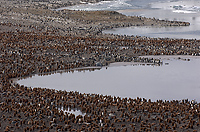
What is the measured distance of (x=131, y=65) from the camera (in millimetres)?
30219

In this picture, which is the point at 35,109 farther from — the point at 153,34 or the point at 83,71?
the point at 153,34

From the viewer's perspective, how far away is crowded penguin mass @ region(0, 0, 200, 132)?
59.1 feet

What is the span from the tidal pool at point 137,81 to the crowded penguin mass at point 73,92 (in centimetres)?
116

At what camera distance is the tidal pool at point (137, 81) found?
2262cm

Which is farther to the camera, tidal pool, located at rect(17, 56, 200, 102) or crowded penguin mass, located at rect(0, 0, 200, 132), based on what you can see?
tidal pool, located at rect(17, 56, 200, 102)

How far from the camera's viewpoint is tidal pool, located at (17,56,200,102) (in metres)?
22.6

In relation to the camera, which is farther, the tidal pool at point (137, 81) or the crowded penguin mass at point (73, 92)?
the tidal pool at point (137, 81)

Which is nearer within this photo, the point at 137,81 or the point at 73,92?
the point at 73,92

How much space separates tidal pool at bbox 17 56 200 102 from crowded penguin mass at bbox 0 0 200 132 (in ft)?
3.80

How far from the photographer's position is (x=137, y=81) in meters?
25.2

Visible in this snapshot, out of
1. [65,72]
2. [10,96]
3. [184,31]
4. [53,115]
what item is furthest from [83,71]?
[184,31]

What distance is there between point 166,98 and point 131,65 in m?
9.04

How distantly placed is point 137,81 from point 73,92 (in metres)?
5.43

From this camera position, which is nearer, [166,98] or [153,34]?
[166,98]
